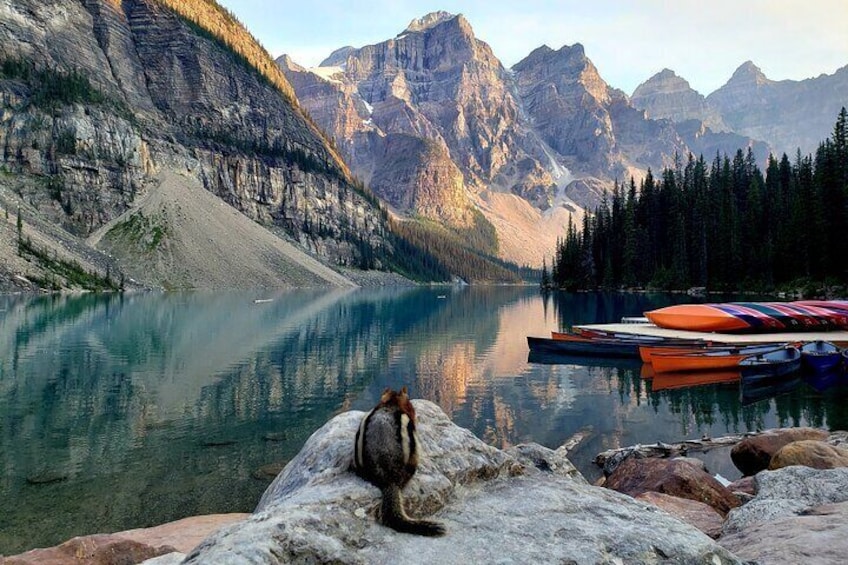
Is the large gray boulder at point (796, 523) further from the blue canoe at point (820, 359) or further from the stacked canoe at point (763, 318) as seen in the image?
the stacked canoe at point (763, 318)

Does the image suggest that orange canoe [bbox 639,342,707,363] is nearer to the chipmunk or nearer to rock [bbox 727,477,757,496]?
rock [bbox 727,477,757,496]

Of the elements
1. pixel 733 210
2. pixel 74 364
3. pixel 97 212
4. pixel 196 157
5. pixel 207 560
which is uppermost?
pixel 196 157

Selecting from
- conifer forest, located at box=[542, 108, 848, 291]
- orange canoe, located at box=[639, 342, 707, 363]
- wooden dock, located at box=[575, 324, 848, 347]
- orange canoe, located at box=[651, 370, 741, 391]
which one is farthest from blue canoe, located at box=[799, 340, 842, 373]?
conifer forest, located at box=[542, 108, 848, 291]

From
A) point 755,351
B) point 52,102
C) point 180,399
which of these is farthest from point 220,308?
point 52,102

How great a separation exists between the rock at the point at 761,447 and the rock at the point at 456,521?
13265 millimetres

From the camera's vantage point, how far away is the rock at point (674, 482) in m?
11.9

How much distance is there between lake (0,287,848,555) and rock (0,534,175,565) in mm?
4708

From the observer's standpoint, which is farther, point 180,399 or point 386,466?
point 180,399

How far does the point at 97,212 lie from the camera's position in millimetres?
140125

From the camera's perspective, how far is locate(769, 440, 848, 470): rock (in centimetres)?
1257

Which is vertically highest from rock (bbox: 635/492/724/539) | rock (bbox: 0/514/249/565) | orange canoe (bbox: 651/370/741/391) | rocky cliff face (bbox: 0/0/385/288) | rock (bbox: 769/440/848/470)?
rocky cliff face (bbox: 0/0/385/288)

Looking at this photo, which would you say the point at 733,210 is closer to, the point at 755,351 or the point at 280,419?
the point at 755,351

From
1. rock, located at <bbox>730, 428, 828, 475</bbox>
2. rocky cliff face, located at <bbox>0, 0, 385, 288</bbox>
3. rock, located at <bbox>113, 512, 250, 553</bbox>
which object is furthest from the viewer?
rocky cliff face, located at <bbox>0, 0, 385, 288</bbox>

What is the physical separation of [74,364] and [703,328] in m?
42.6
